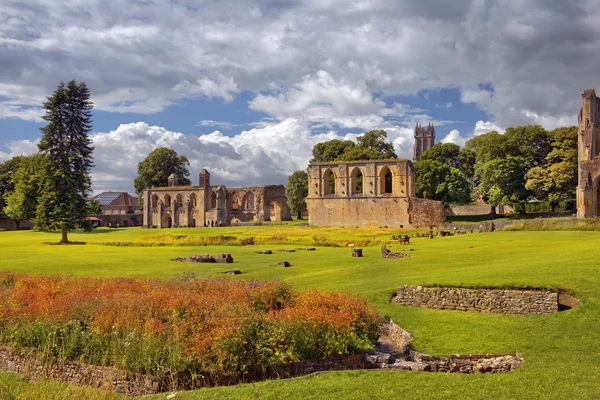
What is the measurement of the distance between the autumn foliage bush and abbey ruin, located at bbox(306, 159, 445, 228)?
4756cm

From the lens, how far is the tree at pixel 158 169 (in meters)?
90.8

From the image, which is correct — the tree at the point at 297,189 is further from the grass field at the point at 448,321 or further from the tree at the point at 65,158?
the grass field at the point at 448,321

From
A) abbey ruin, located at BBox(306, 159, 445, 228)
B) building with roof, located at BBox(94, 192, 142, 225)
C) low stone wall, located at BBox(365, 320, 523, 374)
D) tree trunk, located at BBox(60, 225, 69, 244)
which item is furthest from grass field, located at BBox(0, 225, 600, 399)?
building with roof, located at BBox(94, 192, 142, 225)

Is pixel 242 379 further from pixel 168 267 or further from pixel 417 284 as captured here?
pixel 168 267

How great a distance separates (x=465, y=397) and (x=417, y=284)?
8591 mm

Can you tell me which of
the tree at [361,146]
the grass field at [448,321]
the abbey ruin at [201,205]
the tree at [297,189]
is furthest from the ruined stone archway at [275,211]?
the grass field at [448,321]

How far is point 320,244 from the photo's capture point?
39.2 m

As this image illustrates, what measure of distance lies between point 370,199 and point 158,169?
44.0 m

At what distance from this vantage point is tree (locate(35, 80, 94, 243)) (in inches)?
1823

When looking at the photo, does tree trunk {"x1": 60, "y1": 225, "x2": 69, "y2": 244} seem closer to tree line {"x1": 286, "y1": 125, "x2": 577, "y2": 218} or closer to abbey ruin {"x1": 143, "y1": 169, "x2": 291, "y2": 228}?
abbey ruin {"x1": 143, "y1": 169, "x2": 291, "y2": 228}

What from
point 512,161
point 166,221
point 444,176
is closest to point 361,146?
point 444,176

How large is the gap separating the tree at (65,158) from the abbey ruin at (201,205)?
29.5 metres

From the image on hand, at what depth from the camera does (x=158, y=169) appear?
91.4 metres

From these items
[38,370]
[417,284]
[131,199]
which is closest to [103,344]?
[38,370]
